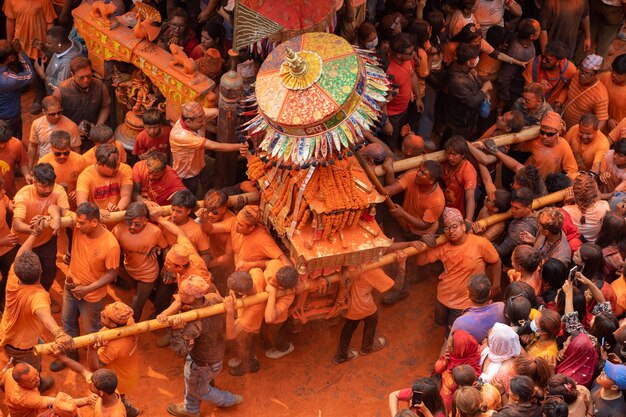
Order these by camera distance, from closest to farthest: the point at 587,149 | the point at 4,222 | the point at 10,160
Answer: the point at 4,222
the point at 10,160
the point at 587,149

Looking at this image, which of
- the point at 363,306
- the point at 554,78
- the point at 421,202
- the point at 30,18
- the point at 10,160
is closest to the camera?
the point at 363,306

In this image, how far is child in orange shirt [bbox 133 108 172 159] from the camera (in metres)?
→ 12.4

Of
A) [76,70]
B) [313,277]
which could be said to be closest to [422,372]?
[313,277]

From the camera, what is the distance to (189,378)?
428 inches

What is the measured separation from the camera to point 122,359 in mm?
10266

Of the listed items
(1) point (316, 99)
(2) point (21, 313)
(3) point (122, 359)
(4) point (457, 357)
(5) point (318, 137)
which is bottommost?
(3) point (122, 359)

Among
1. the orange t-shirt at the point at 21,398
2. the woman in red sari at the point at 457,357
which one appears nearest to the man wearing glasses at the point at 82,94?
the orange t-shirt at the point at 21,398

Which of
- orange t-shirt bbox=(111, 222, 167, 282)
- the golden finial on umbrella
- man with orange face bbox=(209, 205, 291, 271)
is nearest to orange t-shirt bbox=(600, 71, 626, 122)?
the golden finial on umbrella

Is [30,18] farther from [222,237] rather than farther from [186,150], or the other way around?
[222,237]

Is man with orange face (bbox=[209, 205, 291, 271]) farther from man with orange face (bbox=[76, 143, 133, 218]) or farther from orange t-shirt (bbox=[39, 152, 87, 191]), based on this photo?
orange t-shirt (bbox=[39, 152, 87, 191])

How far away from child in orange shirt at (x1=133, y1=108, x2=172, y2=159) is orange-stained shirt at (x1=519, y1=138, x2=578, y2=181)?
4168 mm

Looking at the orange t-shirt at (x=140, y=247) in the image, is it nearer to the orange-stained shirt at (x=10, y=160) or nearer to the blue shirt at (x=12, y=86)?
the orange-stained shirt at (x=10, y=160)

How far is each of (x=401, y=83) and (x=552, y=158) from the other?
202cm

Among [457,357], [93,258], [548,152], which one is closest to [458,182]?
[548,152]
